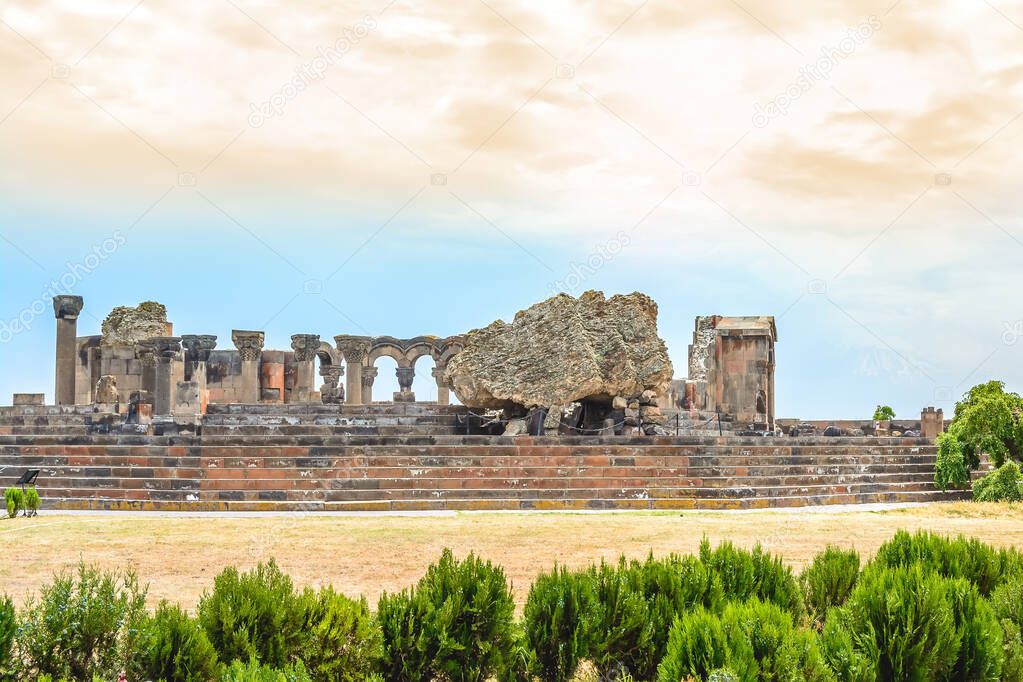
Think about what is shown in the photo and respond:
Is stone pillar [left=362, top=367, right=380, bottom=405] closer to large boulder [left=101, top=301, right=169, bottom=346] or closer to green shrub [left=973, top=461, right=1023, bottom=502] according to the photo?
large boulder [left=101, top=301, right=169, bottom=346]

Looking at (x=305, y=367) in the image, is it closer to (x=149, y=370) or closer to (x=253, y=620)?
(x=149, y=370)

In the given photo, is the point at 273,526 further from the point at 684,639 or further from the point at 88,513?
the point at 684,639

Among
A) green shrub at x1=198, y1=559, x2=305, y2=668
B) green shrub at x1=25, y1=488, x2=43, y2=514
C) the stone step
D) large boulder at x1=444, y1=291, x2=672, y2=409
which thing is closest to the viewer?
green shrub at x1=198, y1=559, x2=305, y2=668

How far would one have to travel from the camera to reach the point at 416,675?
6594 millimetres

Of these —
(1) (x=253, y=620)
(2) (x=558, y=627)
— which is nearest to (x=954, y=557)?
(2) (x=558, y=627)

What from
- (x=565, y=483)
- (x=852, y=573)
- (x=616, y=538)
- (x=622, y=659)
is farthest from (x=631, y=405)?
(x=622, y=659)

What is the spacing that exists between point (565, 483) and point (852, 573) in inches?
423

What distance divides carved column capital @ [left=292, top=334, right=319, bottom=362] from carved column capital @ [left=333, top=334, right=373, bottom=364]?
767 mm

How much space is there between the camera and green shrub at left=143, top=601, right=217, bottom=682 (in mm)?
5926

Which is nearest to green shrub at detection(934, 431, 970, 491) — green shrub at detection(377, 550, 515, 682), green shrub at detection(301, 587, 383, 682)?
green shrub at detection(377, 550, 515, 682)

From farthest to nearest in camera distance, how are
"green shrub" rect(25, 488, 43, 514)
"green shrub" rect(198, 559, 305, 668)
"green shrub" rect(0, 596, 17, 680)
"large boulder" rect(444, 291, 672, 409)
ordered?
"large boulder" rect(444, 291, 672, 409) < "green shrub" rect(25, 488, 43, 514) < "green shrub" rect(198, 559, 305, 668) < "green shrub" rect(0, 596, 17, 680)

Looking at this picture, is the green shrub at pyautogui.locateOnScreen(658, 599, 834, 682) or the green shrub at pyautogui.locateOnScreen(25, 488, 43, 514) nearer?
the green shrub at pyautogui.locateOnScreen(658, 599, 834, 682)

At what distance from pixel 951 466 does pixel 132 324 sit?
89.3ft

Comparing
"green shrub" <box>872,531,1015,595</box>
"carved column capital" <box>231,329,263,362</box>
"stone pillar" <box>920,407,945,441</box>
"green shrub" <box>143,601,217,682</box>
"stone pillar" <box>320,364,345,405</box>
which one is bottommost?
"green shrub" <box>143,601,217,682</box>
